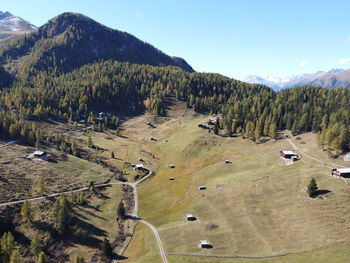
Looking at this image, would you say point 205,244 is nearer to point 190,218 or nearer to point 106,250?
point 190,218

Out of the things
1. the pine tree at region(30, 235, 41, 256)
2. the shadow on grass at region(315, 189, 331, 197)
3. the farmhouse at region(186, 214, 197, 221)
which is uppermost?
the shadow on grass at region(315, 189, 331, 197)

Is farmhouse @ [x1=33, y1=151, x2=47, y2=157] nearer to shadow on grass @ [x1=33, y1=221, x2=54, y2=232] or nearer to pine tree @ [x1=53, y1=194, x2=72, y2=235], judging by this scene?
pine tree @ [x1=53, y1=194, x2=72, y2=235]

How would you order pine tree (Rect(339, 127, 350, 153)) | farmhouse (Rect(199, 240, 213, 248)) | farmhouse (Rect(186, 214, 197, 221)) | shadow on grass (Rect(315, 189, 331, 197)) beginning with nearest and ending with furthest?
1. farmhouse (Rect(199, 240, 213, 248))
2. shadow on grass (Rect(315, 189, 331, 197))
3. farmhouse (Rect(186, 214, 197, 221))
4. pine tree (Rect(339, 127, 350, 153))

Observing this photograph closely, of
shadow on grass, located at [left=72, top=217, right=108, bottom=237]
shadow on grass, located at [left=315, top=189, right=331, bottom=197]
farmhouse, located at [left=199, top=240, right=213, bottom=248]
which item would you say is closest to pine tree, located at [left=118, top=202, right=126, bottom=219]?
shadow on grass, located at [left=72, top=217, right=108, bottom=237]

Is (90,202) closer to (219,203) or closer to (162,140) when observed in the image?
(219,203)

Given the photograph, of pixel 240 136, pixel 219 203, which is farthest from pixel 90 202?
pixel 240 136

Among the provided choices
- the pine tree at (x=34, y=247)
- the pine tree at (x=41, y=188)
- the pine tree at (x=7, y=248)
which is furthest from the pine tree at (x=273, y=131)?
the pine tree at (x=7, y=248)

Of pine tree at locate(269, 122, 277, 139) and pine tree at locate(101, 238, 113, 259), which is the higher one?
pine tree at locate(269, 122, 277, 139)

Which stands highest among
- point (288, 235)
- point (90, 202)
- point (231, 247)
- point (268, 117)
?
point (268, 117)
